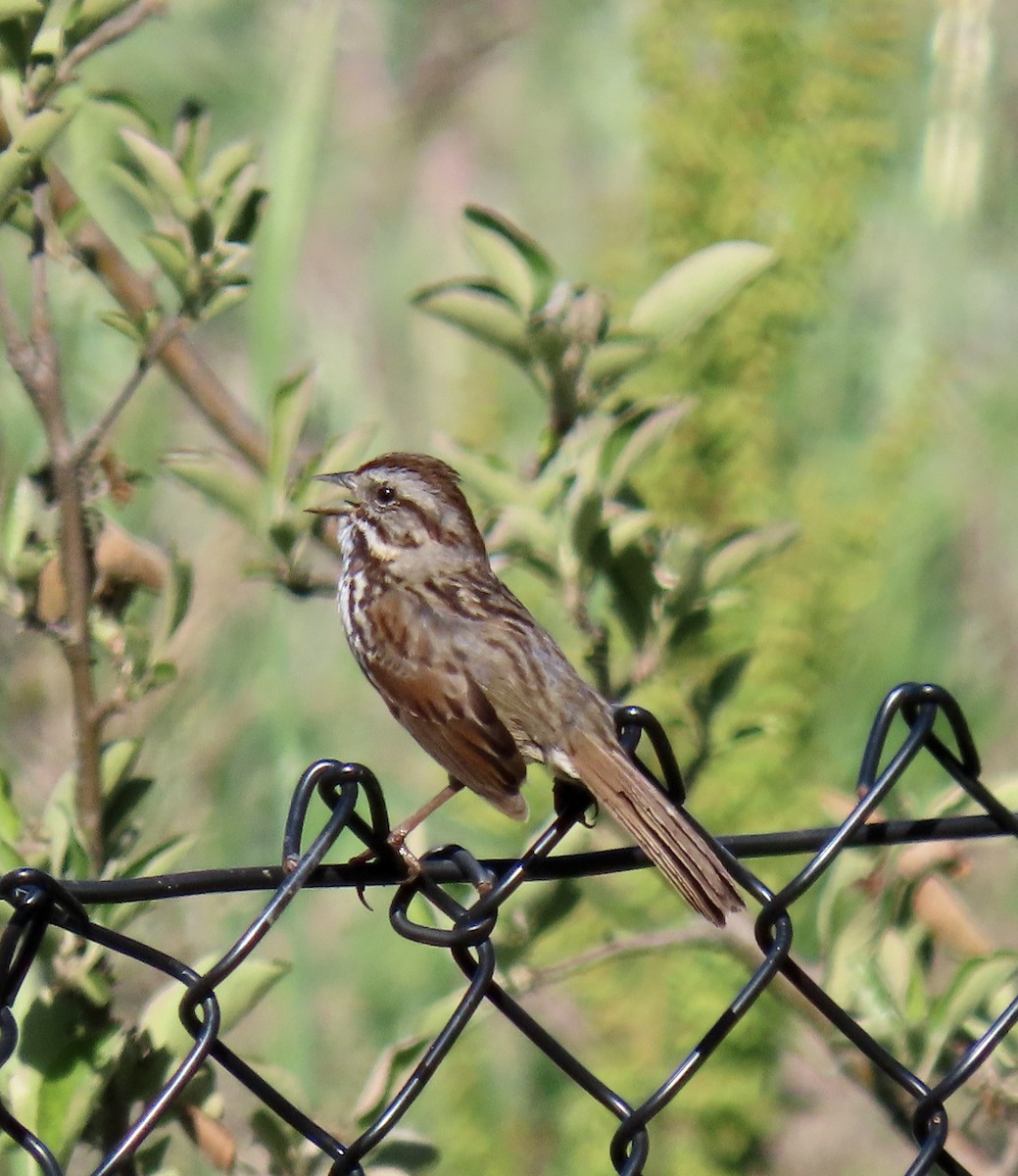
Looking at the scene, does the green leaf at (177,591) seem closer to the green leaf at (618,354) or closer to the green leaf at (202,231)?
the green leaf at (202,231)

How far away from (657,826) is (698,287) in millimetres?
820

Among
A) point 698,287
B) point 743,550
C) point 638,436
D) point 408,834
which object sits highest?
point 698,287

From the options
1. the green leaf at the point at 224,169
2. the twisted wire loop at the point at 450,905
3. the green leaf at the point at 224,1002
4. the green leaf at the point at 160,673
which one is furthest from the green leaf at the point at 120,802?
the green leaf at the point at 224,169

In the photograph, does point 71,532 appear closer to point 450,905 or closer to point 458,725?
point 458,725

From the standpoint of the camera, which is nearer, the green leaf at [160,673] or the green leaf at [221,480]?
the green leaf at [160,673]

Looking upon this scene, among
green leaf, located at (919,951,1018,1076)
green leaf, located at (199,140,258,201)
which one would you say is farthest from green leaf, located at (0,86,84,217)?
green leaf, located at (919,951,1018,1076)

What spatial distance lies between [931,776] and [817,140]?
156 centimetres

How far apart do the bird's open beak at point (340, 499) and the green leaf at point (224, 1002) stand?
70 cm

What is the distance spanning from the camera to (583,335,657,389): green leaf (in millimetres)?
2586

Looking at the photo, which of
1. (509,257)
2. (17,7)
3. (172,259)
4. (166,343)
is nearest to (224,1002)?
(166,343)

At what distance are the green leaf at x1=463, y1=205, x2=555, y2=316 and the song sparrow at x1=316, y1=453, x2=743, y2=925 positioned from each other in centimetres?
31

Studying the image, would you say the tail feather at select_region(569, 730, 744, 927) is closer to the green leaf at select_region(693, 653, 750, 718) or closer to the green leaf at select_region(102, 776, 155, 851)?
the green leaf at select_region(693, 653, 750, 718)

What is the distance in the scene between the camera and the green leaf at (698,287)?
2527 millimetres

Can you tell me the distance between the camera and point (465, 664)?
8.95 ft
